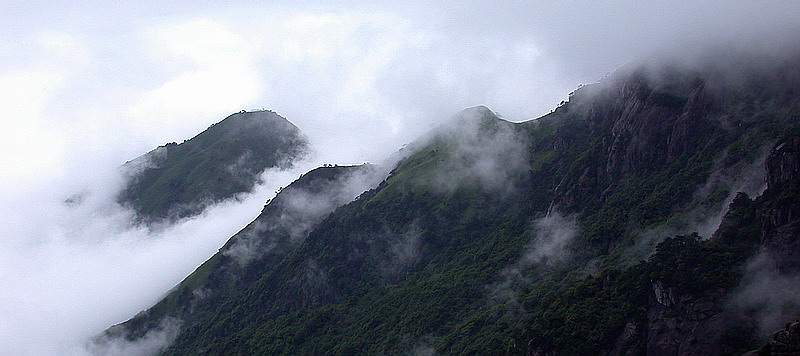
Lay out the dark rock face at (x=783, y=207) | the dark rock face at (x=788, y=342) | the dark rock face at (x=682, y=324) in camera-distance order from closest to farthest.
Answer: the dark rock face at (x=788, y=342), the dark rock face at (x=682, y=324), the dark rock face at (x=783, y=207)

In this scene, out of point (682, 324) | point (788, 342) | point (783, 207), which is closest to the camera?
point (788, 342)

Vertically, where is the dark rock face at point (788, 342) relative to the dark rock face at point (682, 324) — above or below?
above

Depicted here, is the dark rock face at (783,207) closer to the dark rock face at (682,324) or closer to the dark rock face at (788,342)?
the dark rock face at (682,324)

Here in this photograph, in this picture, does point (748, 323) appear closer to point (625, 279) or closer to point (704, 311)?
point (704, 311)

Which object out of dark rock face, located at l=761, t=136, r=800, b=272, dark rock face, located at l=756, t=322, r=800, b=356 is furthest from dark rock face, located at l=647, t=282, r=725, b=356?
dark rock face, located at l=756, t=322, r=800, b=356

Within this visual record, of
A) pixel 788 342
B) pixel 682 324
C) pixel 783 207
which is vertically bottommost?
pixel 682 324

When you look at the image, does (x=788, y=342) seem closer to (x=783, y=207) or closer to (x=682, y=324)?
(x=682, y=324)

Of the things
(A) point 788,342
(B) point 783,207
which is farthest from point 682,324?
(A) point 788,342

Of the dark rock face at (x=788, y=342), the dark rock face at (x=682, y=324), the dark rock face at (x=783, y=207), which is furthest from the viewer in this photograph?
the dark rock face at (x=783, y=207)

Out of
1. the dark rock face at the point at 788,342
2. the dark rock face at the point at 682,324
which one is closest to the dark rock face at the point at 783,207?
the dark rock face at the point at 682,324

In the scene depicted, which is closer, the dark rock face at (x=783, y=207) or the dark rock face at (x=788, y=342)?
the dark rock face at (x=788, y=342)

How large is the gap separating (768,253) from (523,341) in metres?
59.1

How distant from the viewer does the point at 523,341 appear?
191 m

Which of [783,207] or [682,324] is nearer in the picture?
[682,324]
